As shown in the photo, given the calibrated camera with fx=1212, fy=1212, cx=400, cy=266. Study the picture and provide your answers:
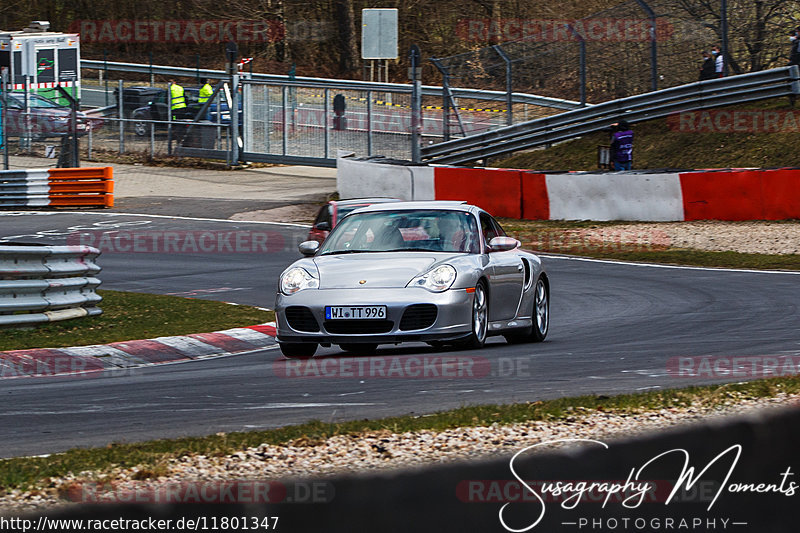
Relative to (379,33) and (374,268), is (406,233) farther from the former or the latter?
(379,33)

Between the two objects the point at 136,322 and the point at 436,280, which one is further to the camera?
the point at 136,322

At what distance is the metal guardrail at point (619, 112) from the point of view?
2641cm

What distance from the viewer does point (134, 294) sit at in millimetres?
15023

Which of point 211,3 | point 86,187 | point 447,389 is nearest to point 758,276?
point 447,389

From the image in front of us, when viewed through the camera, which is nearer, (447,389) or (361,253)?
(447,389)

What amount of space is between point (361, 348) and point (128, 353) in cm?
210

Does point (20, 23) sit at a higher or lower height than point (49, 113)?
higher

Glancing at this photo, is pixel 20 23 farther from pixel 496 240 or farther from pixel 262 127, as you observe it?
pixel 496 240

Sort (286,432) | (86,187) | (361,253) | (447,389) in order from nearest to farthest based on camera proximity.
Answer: (286,432) → (447,389) → (361,253) → (86,187)

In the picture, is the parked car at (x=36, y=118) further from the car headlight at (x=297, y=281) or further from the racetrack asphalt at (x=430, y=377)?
the car headlight at (x=297, y=281)

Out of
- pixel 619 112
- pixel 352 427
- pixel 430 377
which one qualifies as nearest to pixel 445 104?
pixel 619 112

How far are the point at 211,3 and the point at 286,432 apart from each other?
48613mm

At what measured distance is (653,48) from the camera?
2778cm

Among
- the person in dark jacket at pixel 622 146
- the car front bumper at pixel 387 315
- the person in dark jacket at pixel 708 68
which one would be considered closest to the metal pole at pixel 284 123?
the person in dark jacket at pixel 622 146
